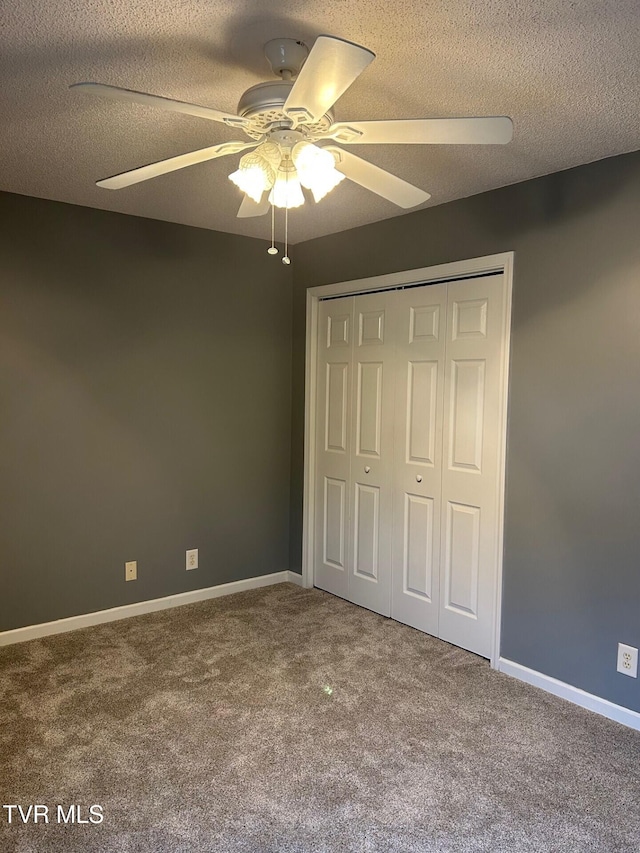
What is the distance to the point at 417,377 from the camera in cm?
339

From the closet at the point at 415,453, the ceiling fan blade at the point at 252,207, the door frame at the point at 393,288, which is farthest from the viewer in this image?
the closet at the point at 415,453

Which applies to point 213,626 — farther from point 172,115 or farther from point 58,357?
point 172,115

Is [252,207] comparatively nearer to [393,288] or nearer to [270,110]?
[270,110]

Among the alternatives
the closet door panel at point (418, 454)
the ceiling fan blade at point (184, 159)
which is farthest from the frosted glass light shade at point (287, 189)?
the closet door panel at point (418, 454)

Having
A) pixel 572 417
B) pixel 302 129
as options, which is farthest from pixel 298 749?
pixel 302 129

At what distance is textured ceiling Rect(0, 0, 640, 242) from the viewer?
1.56 m

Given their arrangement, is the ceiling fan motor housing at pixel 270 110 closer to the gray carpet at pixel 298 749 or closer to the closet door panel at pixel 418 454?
the closet door panel at pixel 418 454

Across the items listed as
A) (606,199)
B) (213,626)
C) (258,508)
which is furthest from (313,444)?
(606,199)

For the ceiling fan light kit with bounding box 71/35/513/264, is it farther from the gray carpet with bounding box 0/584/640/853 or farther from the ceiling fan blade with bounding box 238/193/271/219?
the gray carpet with bounding box 0/584/640/853

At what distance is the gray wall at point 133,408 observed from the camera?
3.19m

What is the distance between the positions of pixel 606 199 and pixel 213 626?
2892 millimetres

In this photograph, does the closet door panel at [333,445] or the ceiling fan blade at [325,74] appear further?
the closet door panel at [333,445]

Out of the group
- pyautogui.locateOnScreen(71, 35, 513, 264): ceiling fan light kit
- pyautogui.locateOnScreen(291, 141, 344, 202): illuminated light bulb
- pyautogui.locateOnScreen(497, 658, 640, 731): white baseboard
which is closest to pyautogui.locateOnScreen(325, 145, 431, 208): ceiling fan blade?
pyautogui.locateOnScreen(71, 35, 513, 264): ceiling fan light kit

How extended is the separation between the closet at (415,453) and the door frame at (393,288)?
0.08 ft
